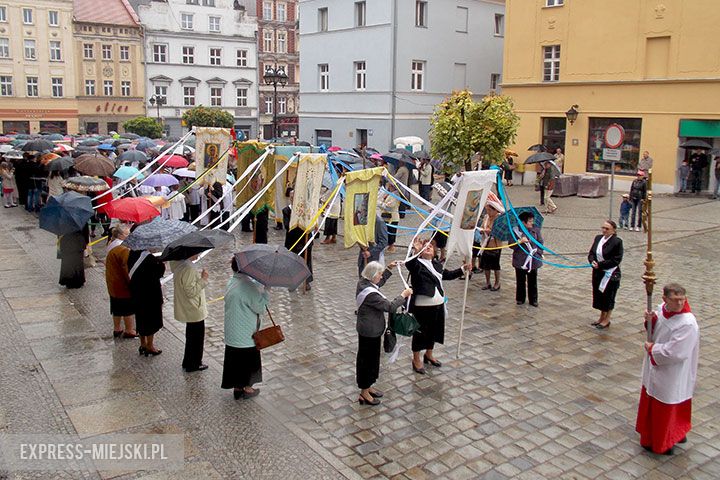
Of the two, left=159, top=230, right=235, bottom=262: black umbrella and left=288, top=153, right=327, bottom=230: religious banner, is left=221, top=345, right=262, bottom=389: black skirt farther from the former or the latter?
left=288, top=153, right=327, bottom=230: religious banner

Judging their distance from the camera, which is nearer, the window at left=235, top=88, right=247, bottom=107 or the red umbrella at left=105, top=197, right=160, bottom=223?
the red umbrella at left=105, top=197, right=160, bottom=223

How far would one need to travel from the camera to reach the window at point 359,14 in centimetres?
3678

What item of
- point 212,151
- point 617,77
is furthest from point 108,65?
point 212,151

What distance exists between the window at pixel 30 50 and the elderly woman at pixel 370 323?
55627 mm

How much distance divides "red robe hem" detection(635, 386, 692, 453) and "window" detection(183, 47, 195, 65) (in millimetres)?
59017

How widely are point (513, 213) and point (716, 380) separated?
14.4 ft

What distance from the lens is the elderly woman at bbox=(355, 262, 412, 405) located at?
296 inches

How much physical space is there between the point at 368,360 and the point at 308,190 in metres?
5.51

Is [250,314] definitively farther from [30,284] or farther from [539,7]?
→ [539,7]

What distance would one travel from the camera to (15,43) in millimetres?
53250

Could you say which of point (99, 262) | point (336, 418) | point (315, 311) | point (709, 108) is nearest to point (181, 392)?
point (336, 418)

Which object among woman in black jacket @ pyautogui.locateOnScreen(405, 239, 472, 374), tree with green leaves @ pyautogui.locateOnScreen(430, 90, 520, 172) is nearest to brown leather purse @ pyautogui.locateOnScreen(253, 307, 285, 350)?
woman in black jacket @ pyautogui.locateOnScreen(405, 239, 472, 374)

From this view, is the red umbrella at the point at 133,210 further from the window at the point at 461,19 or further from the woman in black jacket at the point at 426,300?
the window at the point at 461,19

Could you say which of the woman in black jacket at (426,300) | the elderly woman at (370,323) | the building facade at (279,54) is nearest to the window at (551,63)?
the woman in black jacket at (426,300)
